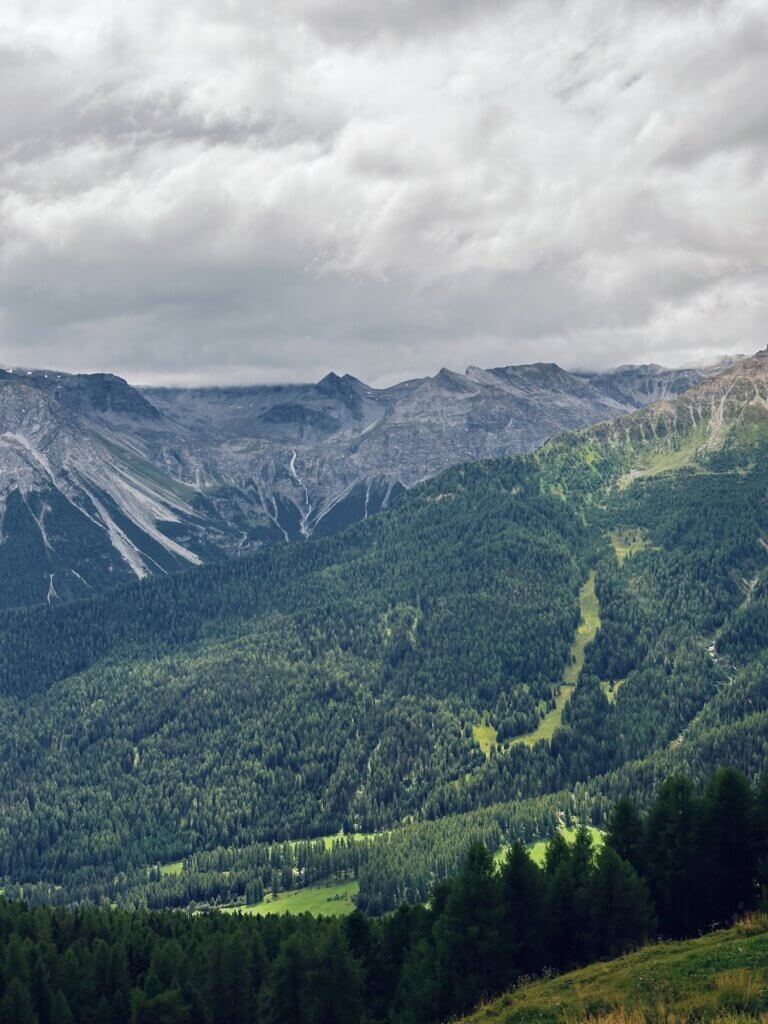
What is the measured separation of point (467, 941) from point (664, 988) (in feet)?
86.4

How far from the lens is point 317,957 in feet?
332

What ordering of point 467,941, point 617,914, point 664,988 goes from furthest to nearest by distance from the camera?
point 467,941, point 617,914, point 664,988

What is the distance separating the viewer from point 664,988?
233 ft

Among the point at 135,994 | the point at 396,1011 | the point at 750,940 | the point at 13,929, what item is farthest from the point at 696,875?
the point at 13,929

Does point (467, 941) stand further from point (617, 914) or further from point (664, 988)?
point (664, 988)

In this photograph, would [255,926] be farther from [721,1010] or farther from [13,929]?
[721,1010]

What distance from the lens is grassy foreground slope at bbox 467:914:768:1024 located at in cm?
6581

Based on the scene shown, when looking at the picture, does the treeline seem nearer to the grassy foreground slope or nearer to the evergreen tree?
the evergreen tree

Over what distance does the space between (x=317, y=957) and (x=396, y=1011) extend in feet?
31.7

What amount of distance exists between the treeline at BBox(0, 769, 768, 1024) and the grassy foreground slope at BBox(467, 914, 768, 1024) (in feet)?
26.3

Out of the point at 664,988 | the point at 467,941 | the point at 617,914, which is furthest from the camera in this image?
the point at 467,941

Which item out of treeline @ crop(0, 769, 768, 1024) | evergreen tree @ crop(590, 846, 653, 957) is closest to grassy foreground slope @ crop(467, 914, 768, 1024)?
evergreen tree @ crop(590, 846, 653, 957)

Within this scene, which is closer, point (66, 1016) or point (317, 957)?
point (317, 957)

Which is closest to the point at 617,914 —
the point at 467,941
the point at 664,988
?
the point at 467,941
